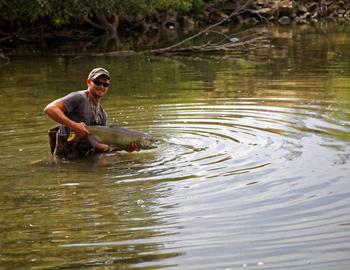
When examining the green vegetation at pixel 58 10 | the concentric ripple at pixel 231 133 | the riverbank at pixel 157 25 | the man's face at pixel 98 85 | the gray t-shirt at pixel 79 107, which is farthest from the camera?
the riverbank at pixel 157 25

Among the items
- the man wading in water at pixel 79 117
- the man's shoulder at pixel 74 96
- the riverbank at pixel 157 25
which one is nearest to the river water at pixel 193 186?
the man wading in water at pixel 79 117

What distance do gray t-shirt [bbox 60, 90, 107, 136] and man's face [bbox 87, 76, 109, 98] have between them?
6.1 inches

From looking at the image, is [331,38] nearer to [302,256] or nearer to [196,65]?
[196,65]

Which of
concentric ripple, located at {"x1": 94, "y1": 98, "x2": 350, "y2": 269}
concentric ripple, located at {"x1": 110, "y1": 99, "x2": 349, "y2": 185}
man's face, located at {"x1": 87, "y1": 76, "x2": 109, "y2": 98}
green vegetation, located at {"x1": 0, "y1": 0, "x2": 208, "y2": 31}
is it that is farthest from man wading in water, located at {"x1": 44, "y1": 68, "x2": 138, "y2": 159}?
green vegetation, located at {"x1": 0, "y1": 0, "x2": 208, "y2": 31}

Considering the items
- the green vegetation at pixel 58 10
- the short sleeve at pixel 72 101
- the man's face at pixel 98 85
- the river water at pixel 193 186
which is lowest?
the river water at pixel 193 186

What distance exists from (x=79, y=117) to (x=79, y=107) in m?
0.13

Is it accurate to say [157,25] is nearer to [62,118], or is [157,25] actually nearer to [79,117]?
[79,117]

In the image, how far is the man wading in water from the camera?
9.70 meters

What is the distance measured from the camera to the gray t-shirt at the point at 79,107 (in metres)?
9.87

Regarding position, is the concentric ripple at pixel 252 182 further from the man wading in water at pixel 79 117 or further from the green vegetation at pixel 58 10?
the green vegetation at pixel 58 10

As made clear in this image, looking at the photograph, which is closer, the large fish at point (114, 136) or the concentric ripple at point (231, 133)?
the concentric ripple at point (231, 133)

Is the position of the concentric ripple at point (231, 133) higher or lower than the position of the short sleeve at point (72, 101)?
lower

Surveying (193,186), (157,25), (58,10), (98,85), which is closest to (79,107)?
(98,85)

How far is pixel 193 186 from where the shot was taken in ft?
28.3
